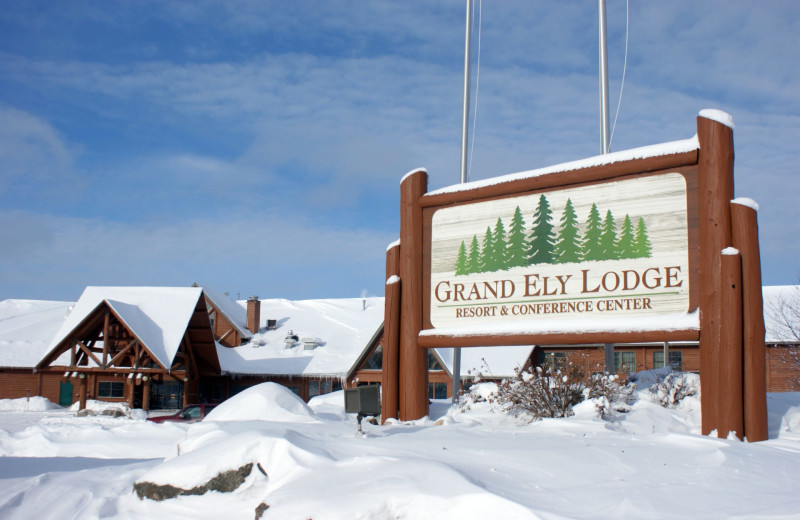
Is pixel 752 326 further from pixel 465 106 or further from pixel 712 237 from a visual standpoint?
pixel 465 106

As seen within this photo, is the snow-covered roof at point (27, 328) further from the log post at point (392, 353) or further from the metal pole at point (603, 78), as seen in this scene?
the metal pole at point (603, 78)

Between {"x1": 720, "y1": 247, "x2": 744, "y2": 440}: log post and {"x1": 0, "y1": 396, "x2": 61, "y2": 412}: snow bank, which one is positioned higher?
{"x1": 720, "y1": 247, "x2": 744, "y2": 440}: log post

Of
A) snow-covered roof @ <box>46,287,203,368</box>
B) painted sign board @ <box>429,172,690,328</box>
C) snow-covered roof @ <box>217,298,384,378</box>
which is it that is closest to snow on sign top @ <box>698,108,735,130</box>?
painted sign board @ <box>429,172,690,328</box>

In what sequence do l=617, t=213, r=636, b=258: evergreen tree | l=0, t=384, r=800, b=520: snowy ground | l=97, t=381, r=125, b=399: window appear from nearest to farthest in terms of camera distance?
l=0, t=384, r=800, b=520: snowy ground, l=617, t=213, r=636, b=258: evergreen tree, l=97, t=381, r=125, b=399: window

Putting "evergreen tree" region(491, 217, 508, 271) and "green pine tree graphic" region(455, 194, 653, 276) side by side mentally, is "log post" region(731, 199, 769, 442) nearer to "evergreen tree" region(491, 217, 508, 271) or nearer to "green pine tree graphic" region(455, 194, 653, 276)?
"green pine tree graphic" region(455, 194, 653, 276)

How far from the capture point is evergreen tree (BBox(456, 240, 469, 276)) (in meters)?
11.8

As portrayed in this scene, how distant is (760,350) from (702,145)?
274 cm

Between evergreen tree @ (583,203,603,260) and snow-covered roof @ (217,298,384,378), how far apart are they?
82.0ft

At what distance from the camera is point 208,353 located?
35.1 meters

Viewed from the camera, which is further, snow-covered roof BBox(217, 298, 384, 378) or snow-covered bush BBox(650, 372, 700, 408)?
snow-covered roof BBox(217, 298, 384, 378)

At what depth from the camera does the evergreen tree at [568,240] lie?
10633mm

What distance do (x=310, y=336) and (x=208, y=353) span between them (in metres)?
6.34

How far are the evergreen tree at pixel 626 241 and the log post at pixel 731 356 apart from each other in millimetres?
1407

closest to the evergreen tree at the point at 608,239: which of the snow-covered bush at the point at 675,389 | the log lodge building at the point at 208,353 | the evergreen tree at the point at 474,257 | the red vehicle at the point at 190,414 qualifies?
the evergreen tree at the point at 474,257
